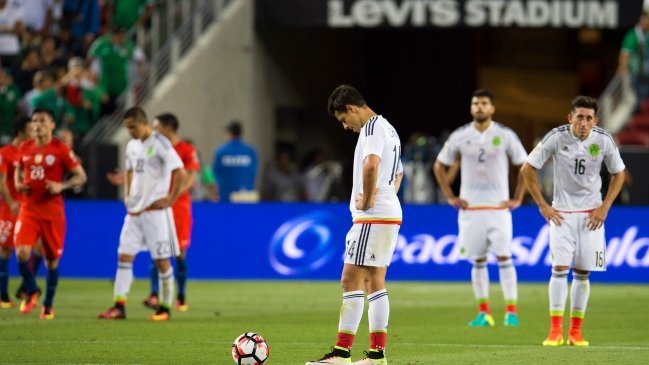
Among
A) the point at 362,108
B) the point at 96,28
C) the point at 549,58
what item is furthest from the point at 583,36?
the point at 362,108

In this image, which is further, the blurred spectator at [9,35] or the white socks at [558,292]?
the blurred spectator at [9,35]

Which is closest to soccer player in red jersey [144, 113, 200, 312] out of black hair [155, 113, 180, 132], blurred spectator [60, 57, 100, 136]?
black hair [155, 113, 180, 132]

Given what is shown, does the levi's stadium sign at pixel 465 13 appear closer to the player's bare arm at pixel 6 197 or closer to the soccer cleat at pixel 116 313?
the player's bare arm at pixel 6 197

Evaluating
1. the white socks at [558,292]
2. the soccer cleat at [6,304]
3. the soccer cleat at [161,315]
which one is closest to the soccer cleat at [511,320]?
the white socks at [558,292]

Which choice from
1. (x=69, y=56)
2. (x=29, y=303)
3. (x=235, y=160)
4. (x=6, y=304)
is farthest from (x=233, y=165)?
(x=29, y=303)

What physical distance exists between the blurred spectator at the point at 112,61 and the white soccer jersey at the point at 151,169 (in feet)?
38.0

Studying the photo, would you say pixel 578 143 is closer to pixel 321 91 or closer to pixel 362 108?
pixel 362 108

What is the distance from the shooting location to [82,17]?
96.0 feet

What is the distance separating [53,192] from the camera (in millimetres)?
16125

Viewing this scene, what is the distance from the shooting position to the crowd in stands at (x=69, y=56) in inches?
1038

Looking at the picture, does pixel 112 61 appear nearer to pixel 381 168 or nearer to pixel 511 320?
pixel 511 320

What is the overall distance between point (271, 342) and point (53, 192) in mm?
3725

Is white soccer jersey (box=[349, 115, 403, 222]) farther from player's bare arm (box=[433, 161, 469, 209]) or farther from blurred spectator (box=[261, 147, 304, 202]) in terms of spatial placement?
blurred spectator (box=[261, 147, 304, 202])

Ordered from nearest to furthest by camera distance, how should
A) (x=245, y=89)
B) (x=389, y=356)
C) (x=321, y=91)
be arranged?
(x=389, y=356) → (x=245, y=89) → (x=321, y=91)
